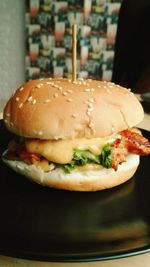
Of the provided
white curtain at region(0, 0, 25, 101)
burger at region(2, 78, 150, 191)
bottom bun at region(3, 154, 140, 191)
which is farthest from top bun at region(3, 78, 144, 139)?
white curtain at region(0, 0, 25, 101)

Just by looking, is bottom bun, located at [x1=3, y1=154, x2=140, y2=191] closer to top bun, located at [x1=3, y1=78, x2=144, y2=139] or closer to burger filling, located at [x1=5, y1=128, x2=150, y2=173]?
burger filling, located at [x1=5, y1=128, x2=150, y2=173]

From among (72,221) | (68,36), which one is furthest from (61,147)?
(68,36)

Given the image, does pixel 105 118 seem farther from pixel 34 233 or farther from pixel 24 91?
pixel 34 233

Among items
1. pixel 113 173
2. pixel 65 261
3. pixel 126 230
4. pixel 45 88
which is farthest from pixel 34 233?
pixel 45 88

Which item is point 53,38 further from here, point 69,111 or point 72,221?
point 72,221

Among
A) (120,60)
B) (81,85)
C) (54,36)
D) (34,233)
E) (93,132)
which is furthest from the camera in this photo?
(54,36)

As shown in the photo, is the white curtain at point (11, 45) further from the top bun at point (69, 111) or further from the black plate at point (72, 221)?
the black plate at point (72, 221)
